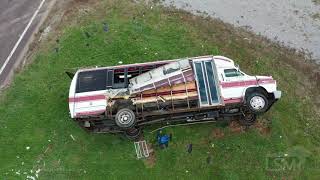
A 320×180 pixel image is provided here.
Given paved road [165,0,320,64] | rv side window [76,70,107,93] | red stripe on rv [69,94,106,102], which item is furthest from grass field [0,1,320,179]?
rv side window [76,70,107,93]

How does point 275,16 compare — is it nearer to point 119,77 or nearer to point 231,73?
point 231,73

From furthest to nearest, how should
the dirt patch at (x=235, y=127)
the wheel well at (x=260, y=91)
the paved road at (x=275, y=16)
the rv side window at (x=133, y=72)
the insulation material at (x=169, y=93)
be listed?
the paved road at (x=275, y=16) < the dirt patch at (x=235, y=127) < the rv side window at (x=133, y=72) < the wheel well at (x=260, y=91) < the insulation material at (x=169, y=93)

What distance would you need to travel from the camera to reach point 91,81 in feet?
71.5

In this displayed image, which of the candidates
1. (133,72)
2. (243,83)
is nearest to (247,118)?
(243,83)

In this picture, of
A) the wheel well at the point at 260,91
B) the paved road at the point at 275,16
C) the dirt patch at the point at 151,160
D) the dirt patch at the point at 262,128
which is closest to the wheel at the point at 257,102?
the wheel well at the point at 260,91

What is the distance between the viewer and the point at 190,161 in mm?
21703

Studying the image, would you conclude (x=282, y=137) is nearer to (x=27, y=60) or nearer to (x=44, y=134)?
(x=44, y=134)

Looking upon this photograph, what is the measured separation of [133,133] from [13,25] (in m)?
10.6

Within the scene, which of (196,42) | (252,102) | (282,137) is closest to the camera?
(252,102)

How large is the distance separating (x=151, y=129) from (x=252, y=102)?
538cm

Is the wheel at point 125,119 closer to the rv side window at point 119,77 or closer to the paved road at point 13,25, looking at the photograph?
the rv side window at point 119,77

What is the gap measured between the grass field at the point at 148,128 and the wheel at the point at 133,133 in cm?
39

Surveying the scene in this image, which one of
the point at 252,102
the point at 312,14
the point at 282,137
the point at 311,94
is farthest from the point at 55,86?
the point at 312,14

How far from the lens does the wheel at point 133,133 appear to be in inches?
854
